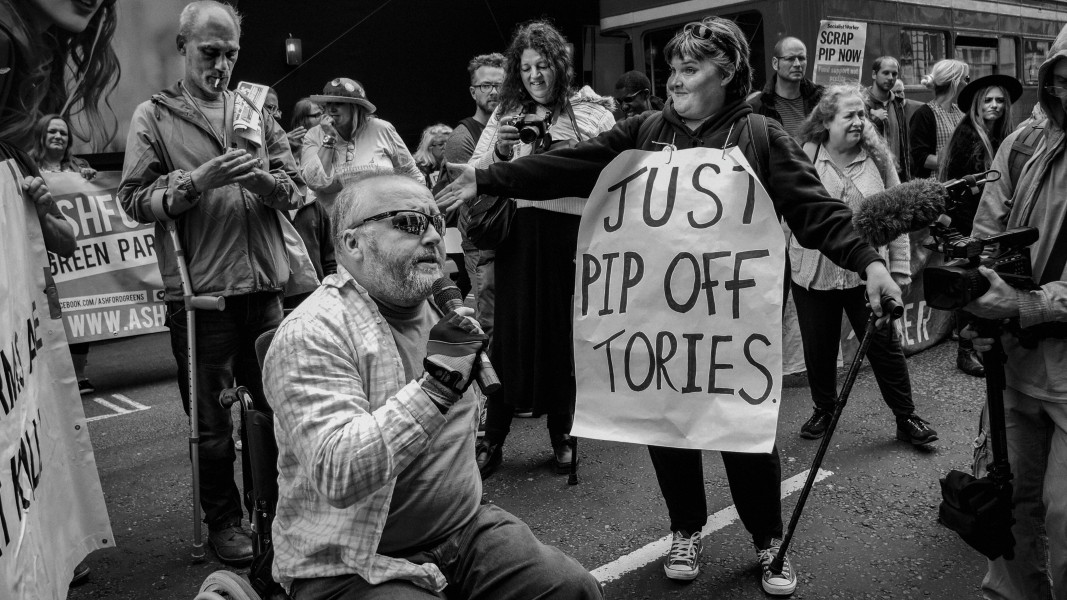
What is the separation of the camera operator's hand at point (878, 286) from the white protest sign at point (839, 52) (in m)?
7.00

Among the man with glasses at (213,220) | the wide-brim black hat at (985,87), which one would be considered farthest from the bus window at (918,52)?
the man with glasses at (213,220)

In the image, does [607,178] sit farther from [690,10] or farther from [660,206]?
[690,10]

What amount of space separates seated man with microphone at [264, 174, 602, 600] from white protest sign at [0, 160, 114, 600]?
719mm

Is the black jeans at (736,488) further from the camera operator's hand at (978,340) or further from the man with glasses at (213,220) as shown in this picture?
the man with glasses at (213,220)

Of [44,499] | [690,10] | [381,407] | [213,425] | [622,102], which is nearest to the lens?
[381,407]

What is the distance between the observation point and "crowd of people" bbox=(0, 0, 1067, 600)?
2.14 metres

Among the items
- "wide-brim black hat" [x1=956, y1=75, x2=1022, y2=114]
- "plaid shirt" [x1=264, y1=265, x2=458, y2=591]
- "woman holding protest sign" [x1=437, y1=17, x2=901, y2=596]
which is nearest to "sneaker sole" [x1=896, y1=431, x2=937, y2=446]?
"woman holding protest sign" [x1=437, y1=17, x2=901, y2=596]

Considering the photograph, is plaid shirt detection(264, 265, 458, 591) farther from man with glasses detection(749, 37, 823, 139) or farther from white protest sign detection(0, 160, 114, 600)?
man with glasses detection(749, 37, 823, 139)

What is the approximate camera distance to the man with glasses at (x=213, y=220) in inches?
144

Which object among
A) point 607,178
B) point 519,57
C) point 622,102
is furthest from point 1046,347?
point 622,102

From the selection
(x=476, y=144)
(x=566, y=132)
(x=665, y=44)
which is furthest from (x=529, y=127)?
(x=665, y=44)

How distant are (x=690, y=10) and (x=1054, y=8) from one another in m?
6.81

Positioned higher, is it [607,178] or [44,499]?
[607,178]

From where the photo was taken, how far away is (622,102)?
31.2ft
